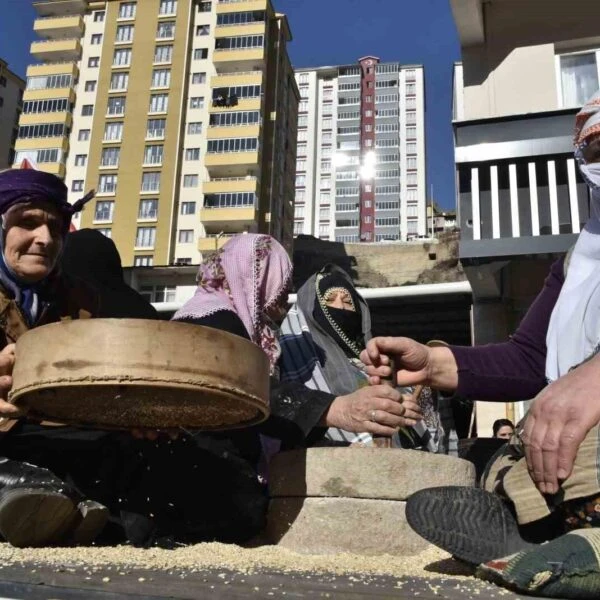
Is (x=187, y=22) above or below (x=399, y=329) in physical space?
above

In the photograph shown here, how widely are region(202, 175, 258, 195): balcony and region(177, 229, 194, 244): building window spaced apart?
3.20m

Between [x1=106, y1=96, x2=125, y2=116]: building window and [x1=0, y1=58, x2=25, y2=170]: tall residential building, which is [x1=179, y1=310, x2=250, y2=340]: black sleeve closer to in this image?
[x1=106, y1=96, x2=125, y2=116]: building window

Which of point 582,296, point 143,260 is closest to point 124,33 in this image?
point 143,260

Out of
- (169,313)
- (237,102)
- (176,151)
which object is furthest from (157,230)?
(169,313)

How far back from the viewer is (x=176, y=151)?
5275 cm

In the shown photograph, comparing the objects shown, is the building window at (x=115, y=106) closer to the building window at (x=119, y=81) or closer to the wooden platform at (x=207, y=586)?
the building window at (x=119, y=81)

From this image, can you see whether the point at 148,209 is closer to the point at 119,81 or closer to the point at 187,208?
the point at 187,208

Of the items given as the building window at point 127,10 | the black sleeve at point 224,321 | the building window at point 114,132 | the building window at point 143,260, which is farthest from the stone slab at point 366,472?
the building window at point 127,10

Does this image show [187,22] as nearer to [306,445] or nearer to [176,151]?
[176,151]

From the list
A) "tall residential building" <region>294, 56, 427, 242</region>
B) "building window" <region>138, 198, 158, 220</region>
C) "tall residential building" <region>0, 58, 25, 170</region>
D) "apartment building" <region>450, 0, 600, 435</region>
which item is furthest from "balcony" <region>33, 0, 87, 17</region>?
"apartment building" <region>450, 0, 600, 435</region>

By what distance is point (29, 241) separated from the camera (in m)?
2.54

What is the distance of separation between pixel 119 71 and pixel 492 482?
59408 mm

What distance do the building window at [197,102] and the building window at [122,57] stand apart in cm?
643

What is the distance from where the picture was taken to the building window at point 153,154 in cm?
5316
